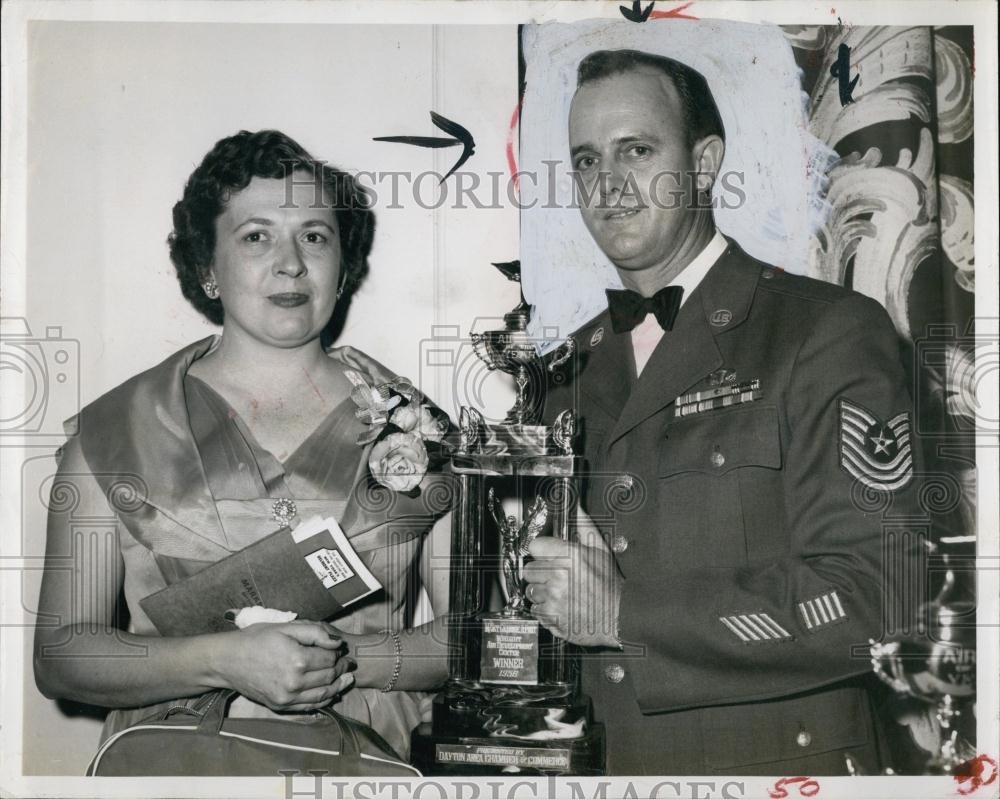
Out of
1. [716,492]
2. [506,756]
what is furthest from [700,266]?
[506,756]

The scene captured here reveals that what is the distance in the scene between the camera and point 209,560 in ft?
9.82

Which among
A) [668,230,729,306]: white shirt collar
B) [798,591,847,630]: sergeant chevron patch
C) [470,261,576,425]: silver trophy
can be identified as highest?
[668,230,729,306]: white shirt collar

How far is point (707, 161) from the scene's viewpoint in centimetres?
310

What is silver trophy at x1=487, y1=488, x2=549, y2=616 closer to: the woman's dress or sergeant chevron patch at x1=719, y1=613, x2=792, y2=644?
the woman's dress

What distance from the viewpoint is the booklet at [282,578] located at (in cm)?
296

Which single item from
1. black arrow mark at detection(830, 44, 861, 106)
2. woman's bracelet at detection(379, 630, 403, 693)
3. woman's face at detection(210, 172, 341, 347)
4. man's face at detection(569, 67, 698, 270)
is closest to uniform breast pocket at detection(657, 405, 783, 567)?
man's face at detection(569, 67, 698, 270)

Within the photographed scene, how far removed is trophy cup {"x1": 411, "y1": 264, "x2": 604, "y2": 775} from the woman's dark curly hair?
455 millimetres

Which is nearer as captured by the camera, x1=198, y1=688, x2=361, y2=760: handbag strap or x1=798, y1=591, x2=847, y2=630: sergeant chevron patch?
x1=798, y1=591, x2=847, y2=630: sergeant chevron patch

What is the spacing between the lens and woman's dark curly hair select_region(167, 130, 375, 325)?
3.10 meters

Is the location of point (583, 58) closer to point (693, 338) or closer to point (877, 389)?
point (693, 338)

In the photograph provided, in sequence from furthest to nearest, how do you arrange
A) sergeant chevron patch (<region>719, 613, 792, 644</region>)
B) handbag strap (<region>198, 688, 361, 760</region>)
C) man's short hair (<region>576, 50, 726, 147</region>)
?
man's short hair (<region>576, 50, 726, 147</region>) → handbag strap (<region>198, 688, 361, 760</region>) → sergeant chevron patch (<region>719, 613, 792, 644</region>)

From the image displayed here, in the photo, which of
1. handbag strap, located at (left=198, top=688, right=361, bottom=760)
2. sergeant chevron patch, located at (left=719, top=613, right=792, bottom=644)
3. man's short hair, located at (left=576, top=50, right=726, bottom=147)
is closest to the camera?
sergeant chevron patch, located at (left=719, top=613, right=792, bottom=644)

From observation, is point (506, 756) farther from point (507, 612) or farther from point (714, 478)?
point (714, 478)

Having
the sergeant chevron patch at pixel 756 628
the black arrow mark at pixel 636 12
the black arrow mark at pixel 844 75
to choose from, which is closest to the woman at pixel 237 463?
the sergeant chevron patch at pixel 756 628
